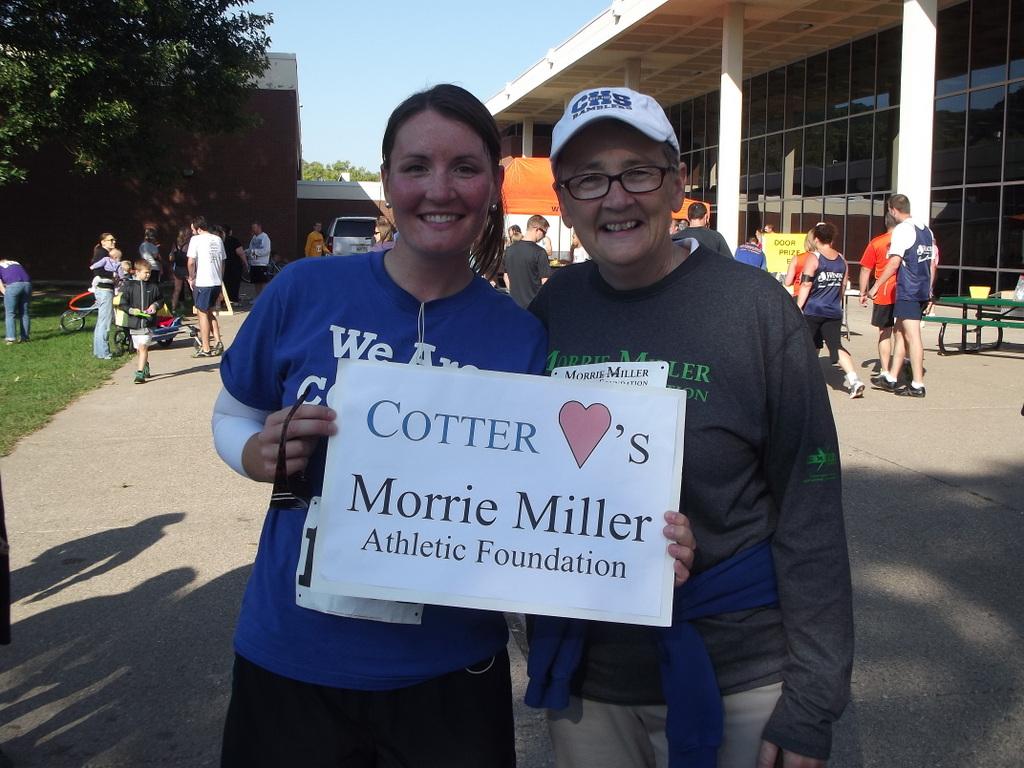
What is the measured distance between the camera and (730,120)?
76.6ft

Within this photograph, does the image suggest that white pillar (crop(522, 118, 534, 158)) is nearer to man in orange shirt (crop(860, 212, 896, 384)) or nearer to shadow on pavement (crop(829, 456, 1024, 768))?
man in orange shirt (crop(860, 212, 896, 384))

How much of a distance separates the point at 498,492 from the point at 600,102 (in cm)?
80

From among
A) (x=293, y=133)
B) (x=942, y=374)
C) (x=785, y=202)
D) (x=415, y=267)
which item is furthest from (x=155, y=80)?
(x=415, y=267)

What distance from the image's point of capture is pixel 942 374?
40.7ft

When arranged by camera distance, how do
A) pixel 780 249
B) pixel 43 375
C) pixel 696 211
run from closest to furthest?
1. pixel 696 211
2. pixel 43 375
3. pixel 780 249

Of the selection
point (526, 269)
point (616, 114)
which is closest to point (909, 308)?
point (526, 269)

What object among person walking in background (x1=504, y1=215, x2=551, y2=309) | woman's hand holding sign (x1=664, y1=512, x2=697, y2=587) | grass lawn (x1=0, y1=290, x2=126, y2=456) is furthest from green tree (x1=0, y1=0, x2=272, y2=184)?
woman's hand holding sign (x1=664, y1=512, x2=697, y2=587)

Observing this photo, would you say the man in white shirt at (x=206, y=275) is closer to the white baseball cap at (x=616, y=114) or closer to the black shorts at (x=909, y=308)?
the black shorts at (x=909, y=308)

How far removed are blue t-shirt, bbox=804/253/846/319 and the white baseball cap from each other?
31.1 ft

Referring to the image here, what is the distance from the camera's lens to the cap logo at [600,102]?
1.90 metres

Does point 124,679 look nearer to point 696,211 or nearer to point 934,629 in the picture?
point 934,629

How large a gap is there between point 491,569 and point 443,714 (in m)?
0.36

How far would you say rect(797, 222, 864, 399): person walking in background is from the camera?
1088 cm

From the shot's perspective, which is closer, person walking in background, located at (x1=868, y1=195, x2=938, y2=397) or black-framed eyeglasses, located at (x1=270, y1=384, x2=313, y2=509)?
black-framed eyeglasses, located at (x1=270, y1=384, x2=313, y2=509)
